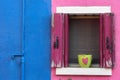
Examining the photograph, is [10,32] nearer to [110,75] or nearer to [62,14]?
[62,14]

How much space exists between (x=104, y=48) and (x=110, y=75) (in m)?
0.35

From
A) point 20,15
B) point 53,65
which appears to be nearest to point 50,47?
point 53,65

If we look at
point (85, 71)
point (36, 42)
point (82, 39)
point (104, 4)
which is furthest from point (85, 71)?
point (104, 4)

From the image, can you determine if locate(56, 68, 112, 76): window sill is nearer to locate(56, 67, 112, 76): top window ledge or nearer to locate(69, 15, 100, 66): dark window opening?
locate(56, 67, 112, 76): top window ledge

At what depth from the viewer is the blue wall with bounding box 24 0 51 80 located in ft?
16.9

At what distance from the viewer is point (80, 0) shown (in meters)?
5.20

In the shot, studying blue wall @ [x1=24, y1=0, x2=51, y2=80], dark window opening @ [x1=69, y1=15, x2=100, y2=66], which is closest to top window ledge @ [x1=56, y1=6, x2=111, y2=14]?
dark window opening @ [x1=69, y1=15, x2=100, y2=66]

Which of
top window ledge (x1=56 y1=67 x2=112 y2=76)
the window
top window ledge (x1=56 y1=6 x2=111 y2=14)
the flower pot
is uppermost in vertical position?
top window ledge (x1=56 y1=6 x2=111 y2=14)

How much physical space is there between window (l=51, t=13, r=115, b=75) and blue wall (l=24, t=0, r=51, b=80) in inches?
4.1

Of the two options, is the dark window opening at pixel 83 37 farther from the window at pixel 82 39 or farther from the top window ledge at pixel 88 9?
the top window ledge at pixel 88 9

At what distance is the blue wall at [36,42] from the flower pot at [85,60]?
406mm

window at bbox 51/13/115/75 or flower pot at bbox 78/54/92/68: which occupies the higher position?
window at bbox 51/13/115/75

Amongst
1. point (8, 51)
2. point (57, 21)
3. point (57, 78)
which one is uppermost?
point (57, 21)

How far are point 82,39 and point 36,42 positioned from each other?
599mm
